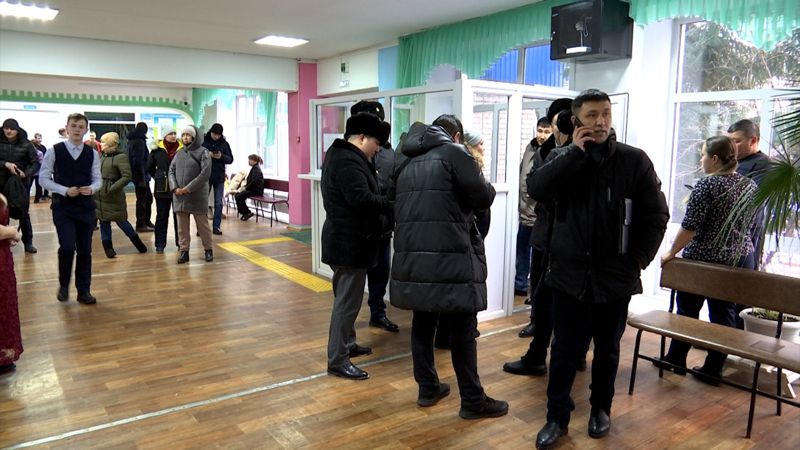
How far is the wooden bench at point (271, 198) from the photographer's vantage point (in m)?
9.99

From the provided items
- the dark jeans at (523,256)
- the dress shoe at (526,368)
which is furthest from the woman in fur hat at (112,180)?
the dress shoe at (526,368)

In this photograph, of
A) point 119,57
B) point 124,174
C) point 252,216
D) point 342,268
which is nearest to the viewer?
point 342,268

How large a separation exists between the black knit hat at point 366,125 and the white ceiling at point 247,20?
3.01m

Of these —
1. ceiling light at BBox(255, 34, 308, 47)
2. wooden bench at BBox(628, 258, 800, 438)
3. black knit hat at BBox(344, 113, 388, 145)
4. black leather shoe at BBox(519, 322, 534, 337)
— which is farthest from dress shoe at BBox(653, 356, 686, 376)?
ceiling light at BBox(255, 34, 308, 47)

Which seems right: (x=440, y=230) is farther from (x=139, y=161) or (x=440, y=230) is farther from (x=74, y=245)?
(x=139, y=161)

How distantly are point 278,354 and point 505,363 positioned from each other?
147cm

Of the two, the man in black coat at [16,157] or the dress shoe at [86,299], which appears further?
the man in black coat at [16,157]

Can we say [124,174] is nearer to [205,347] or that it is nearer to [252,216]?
[205,347]

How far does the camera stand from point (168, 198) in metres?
7.12

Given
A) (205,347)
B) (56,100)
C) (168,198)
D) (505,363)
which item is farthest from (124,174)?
(56,100)

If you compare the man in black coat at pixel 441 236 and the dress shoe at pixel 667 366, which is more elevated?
the man in black coat at pixel 441 236

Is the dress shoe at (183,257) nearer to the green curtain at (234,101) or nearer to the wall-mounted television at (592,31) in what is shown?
the wall-mounted television at (592,31)

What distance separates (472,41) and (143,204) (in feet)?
17.3

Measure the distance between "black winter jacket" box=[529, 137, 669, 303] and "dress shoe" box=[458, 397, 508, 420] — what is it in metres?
0.80
